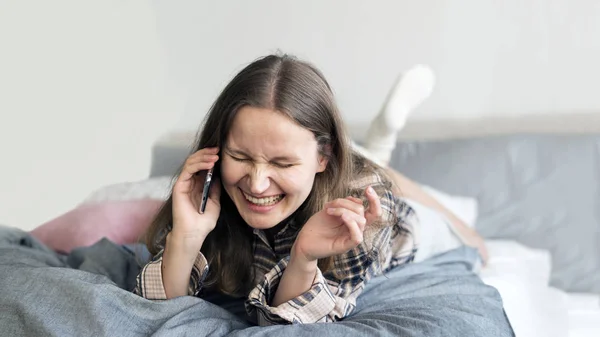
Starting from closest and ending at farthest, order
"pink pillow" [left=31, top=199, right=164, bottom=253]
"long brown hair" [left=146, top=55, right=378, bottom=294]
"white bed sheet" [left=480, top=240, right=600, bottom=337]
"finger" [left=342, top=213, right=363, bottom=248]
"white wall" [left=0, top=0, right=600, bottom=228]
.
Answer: "finger" [left=342, top=213, right=363, bottom=248], "long brown hair" [left=146, top=55, right=378, bottom=294], "white bed sheet" [left=480, top=240, right=600, bottom=337], "pink pillow" [left=31, top=199, right=164, bottom=253], "white wall" [left=0, top=0, right=600, bottom=228]

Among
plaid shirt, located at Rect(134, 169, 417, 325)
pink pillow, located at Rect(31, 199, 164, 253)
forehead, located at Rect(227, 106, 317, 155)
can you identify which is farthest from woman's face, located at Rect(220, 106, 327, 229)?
pink pillow, located at Rect(31, 199, 164, 253)

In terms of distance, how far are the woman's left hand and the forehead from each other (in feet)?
0.35

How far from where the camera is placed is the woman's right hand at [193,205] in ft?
3.73

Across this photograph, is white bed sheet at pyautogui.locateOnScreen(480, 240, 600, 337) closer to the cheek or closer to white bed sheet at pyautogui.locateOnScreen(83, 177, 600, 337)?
white bed sheet at pyautogui.locateOnScreen(83, 177, 600, 337)

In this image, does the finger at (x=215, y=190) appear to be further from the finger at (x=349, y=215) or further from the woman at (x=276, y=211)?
the finger at (x=349, y=215)

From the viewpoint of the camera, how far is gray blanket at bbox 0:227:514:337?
1.01m

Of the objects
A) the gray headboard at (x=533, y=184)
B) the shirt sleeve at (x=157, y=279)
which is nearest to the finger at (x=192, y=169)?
the shirt sleeve at (x=157, y=279)

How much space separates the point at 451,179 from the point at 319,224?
89 cm

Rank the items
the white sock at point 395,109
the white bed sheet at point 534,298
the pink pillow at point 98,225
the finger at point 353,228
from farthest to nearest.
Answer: the white sock at point 395,109 → the pink pillow at point 98,225 → the white bed sheet at point 534,298 → the finger at point 353,228

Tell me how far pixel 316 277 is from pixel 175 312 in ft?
0.71

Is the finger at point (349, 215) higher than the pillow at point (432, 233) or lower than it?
higher

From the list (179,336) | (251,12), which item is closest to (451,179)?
(251,12)

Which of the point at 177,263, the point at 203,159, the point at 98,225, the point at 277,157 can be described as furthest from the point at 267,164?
the point at 98,225

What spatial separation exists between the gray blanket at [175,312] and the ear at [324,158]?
0.24m
